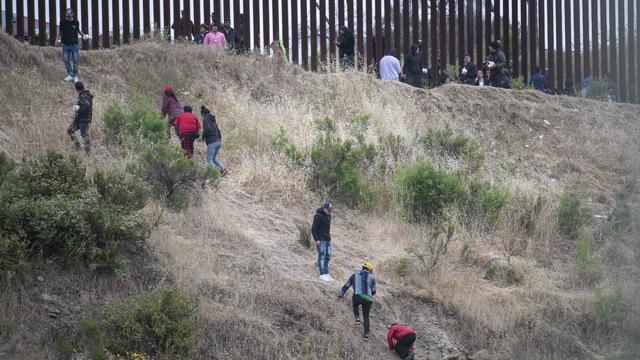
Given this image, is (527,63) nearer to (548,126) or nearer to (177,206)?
(548,126)

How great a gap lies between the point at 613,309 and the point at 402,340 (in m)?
4.85

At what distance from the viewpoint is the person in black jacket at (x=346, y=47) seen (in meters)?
27.2

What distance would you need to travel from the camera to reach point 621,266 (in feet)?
72.5

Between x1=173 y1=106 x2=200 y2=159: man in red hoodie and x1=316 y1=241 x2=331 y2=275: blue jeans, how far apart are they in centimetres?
416

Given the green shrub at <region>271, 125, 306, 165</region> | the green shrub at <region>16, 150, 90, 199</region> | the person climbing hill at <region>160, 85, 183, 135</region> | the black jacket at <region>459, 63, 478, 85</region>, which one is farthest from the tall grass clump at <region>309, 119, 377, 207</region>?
the black jacket at <region>459, 63, 478, 85</region>

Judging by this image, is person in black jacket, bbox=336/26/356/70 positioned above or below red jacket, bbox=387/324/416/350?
above

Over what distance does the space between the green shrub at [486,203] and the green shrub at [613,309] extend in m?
3.30

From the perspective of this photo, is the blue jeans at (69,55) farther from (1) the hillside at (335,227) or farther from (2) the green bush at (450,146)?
(2) the green bush at (450,146)

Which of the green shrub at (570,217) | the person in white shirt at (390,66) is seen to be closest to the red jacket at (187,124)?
the green shrub at (570,217)

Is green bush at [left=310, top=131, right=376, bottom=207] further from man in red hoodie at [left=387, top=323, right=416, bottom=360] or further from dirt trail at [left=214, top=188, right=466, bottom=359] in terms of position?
man in red hoodie at [left=387, top=323, right=416, bottom=360]

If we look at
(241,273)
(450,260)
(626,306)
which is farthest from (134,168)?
(626,306)

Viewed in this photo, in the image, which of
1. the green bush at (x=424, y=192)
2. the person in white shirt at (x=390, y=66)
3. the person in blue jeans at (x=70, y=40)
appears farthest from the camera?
the person in white shirt at (x=390, y=66)

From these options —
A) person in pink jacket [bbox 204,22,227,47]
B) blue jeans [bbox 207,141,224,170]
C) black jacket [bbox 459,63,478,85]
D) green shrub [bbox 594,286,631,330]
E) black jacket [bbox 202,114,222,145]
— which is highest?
person in pink jacket [bbox 204,22,227,47]

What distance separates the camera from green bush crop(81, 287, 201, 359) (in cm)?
1522
